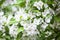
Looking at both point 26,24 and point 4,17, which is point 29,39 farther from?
point 4,17

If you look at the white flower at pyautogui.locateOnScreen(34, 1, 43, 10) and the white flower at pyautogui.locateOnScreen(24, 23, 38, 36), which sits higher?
the white flower at pyautogui.locateOnScreen(34, 1, 43, 10)

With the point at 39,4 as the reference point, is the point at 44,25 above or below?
below

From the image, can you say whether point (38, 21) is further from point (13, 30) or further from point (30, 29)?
point (13, 30)

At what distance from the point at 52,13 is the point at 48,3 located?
0.33 ft

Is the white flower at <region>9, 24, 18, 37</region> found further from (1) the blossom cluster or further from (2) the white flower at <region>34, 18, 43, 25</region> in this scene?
(2) the white flower at <region>34, 18, 43, 25</region>

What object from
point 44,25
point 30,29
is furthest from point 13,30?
point 44,25

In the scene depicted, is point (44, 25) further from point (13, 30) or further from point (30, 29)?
point (13, 30)

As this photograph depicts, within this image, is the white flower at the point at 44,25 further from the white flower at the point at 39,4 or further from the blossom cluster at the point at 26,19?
the white flower at the point at 39,4

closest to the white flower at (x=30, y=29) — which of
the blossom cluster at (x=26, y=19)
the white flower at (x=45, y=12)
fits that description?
the blossom cluster at (x=26, y=19)

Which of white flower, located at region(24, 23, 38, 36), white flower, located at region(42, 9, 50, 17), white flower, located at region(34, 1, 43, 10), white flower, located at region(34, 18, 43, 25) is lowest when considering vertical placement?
white flower, located at region(24, 23, 38, 36)

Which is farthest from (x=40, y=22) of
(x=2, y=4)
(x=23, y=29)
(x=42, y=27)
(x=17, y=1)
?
(x=2, y=4)

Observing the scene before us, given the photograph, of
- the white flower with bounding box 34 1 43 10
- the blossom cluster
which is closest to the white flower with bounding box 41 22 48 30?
the blossom cluster

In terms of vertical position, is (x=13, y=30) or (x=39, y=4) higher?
(x=39, y=4)

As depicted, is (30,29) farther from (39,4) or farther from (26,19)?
(39,4)
